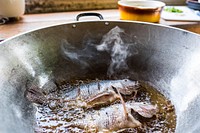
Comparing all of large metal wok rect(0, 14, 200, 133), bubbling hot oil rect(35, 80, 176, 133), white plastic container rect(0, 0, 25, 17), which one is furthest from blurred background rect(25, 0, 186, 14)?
bubbling hot oil rect(35, 80, 176, 133)

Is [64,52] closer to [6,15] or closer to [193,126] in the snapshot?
[6,15]

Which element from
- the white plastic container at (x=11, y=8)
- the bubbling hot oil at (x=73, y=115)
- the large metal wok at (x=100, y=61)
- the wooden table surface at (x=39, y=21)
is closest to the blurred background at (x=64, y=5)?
the wooden table surface at (x=39, y=21)

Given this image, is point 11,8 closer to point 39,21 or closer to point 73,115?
point 39,21

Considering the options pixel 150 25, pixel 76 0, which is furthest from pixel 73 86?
pixel 76 0

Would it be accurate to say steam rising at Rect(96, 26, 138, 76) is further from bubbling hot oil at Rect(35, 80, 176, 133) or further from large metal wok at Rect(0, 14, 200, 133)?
bubbling hot oil at Rect(35, 80, 176, 133)

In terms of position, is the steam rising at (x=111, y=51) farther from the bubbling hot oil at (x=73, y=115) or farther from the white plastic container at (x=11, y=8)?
the white plastic container at (x=11, y=8)
